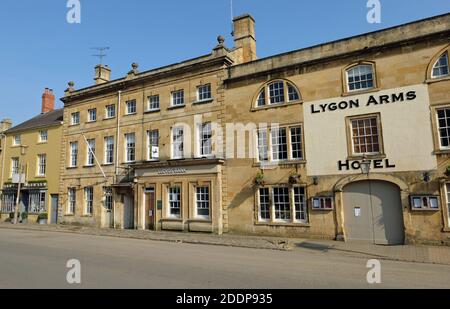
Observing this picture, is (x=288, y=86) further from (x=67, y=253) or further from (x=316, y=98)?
(x=67, y=253)

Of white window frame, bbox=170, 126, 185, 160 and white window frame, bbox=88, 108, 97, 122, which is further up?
white window frame, bbox=88, 108, 97, 122

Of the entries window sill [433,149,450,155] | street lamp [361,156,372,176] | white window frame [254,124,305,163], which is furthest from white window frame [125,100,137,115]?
window sill [433,149,450,155]

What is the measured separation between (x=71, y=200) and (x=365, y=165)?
21.6 meters

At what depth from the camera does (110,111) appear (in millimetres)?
25031

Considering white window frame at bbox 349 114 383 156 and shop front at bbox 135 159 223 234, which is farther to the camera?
shop front at bbox 135 159 223 234

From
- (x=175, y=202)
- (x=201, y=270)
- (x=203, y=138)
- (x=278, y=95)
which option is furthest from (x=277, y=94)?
(x=201, y=270)

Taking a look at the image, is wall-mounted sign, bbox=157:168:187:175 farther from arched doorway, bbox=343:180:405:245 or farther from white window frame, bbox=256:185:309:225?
arched doorway, bbox=343:180:405:245

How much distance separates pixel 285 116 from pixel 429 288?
1157 cm

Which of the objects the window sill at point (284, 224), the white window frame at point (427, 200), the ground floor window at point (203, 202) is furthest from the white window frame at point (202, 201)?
the white window frame at point (427, 200)

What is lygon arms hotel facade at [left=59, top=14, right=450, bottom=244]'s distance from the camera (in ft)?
47.3

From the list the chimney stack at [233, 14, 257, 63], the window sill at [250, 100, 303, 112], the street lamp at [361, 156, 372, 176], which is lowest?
the street lamp at [361, 156, 372, 176]

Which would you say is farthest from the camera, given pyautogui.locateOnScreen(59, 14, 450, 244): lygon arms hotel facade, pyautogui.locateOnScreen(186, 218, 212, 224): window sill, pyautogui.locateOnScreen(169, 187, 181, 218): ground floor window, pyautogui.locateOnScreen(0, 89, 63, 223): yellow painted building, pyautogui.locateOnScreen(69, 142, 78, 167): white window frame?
pyautogui.locateOnScreen(0, 89, 63, 223): yellow painted building

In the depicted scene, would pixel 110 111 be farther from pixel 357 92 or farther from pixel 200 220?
pixel 357 92

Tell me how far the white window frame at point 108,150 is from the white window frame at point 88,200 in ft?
8.17
